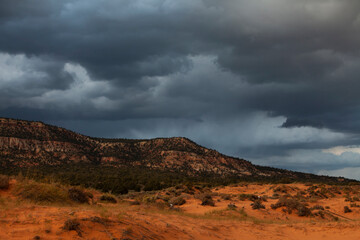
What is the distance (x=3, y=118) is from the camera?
105000 mm

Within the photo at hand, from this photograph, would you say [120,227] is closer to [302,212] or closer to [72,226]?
[72,226]

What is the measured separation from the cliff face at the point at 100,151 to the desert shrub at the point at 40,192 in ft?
220

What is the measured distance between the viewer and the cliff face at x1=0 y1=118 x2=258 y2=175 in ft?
292

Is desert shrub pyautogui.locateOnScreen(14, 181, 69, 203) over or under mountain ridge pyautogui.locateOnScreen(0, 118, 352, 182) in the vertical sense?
under

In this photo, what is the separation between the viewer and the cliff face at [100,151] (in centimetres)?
8900

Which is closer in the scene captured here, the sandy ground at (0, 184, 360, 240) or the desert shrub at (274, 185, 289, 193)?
the sandy ground at (0, 184, 360, 240)

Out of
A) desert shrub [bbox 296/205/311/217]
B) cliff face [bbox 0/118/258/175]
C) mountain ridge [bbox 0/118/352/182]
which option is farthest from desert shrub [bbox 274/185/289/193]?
cliff face [bbox 0/118/258/175]

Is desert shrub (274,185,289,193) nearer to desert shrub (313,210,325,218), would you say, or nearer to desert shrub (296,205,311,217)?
desert shrub (313,210,325,218)

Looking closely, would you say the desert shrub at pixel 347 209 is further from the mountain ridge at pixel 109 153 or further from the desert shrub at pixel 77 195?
the mountain ridge at pixel 109 153

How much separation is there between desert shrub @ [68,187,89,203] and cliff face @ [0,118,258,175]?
6632 centimetres

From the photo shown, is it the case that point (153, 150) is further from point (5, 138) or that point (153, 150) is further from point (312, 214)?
point (312, 214)

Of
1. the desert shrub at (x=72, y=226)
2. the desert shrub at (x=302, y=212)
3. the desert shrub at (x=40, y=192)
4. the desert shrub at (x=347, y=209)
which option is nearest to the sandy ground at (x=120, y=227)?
the desert shrub at (x=72, y=226)

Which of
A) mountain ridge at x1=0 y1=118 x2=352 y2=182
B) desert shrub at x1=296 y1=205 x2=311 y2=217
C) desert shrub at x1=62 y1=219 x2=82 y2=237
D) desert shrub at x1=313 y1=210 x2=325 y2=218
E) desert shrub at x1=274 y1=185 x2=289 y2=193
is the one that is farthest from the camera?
mountain ridge at x1=0 y1=118 x2=352 y2=182

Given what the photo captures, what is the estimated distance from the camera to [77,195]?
19.9 m
